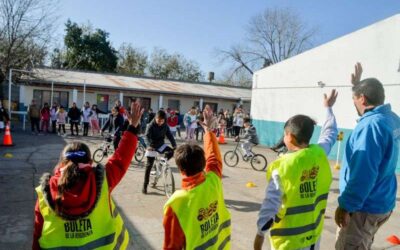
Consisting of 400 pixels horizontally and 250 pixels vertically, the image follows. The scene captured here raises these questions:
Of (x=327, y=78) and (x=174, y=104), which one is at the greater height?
(x=327, y=78)

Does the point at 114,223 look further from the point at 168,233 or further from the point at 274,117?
the point at 274,117

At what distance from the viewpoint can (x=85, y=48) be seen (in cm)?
3672

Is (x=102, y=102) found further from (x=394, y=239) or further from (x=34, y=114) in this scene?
(x=394, y=239)

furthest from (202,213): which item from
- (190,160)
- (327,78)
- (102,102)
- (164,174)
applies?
(102,102)

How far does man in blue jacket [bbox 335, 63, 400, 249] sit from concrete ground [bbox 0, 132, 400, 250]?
2296 mm

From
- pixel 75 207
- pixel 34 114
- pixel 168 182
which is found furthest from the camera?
pixel 34 114

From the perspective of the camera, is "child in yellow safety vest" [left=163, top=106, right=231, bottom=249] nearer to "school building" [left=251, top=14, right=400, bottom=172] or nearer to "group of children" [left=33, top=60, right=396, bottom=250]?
"group of children" [left=33, top=60, right=396, bottom=250]

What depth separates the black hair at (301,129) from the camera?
2.58 meters

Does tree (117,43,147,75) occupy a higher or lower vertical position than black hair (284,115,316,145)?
higher

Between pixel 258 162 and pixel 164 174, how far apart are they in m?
4.48

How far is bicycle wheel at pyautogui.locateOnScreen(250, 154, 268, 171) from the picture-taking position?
35.7ft

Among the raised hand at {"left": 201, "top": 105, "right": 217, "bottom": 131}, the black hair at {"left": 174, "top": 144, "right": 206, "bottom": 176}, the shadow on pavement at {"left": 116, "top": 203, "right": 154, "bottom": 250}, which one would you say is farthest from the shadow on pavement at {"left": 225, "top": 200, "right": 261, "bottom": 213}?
the black hair at {"left": 174, "top": 144, "right": 206, "bottom": 176}

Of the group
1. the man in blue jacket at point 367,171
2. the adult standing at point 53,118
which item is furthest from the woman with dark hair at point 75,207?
the adult standing at point 53,118

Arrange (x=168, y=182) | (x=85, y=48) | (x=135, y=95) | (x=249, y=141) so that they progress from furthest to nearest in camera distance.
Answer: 1. (x=85, y=48)
2. (x=135, y=95)
3. (x=249, y=141)
4. (x=168, y=182)
